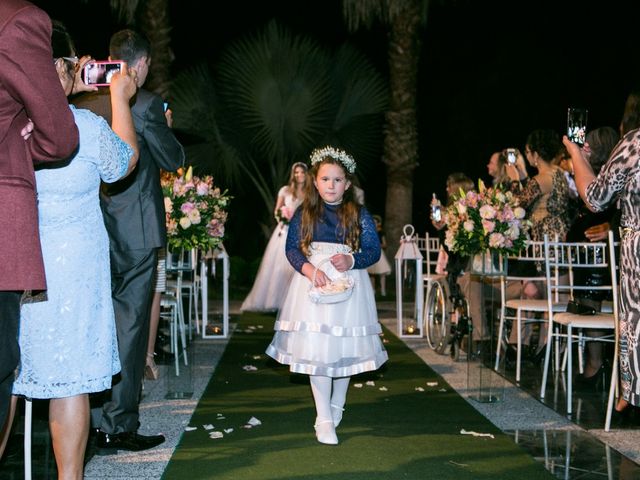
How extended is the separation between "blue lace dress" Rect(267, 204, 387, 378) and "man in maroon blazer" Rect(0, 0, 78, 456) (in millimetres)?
2823

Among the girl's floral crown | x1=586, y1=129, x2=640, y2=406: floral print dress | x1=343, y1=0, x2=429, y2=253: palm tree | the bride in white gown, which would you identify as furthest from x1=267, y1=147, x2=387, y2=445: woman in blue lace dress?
x1=343, y1=0, x2=429, y2=253: palm tree

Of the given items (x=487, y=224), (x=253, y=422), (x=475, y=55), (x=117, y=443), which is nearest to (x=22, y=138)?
(x=117, y=443)

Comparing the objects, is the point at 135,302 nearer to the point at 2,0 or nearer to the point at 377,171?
the point at 2,0

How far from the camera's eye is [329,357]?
582 cm

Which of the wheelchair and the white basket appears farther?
the wheelchair

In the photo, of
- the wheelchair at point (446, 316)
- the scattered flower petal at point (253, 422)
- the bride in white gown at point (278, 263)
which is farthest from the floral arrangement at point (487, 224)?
the bride in white gown at point (278, 263)

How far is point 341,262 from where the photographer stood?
582 cm

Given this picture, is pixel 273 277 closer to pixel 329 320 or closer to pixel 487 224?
pixel 487 224

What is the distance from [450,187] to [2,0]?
7441mm

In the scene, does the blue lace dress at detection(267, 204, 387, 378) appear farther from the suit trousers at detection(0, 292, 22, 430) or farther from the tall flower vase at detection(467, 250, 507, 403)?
the suit trousers at detection(0, 292, 22, 430)

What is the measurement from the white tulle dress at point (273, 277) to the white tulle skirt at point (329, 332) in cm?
683

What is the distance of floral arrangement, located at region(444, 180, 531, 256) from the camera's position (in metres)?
7.56

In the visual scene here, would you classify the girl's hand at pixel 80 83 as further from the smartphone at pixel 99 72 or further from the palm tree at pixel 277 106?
the palm tree at pixel 277 106

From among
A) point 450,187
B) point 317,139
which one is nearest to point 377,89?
→ point 317,139
